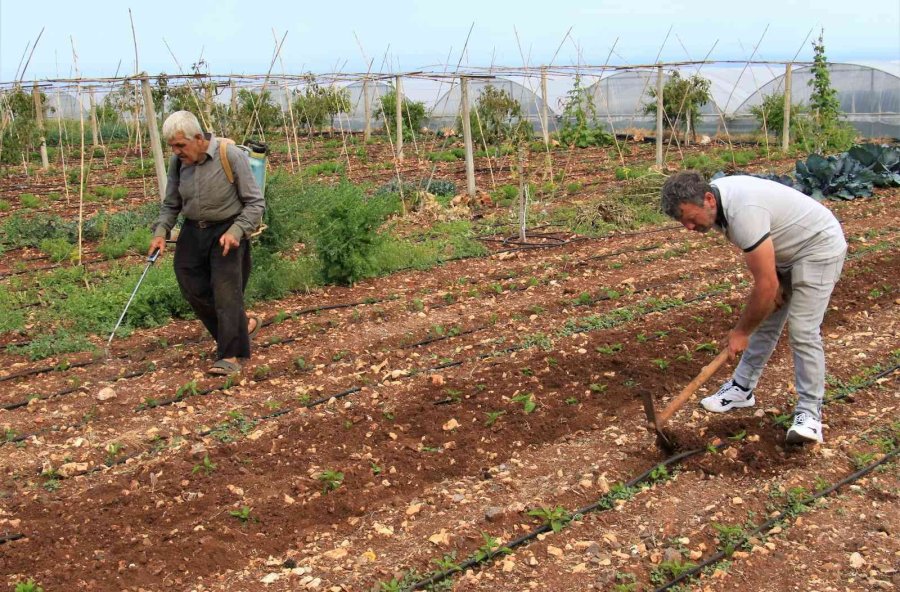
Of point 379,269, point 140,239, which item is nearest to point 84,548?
point 379,269

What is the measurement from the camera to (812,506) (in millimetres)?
3734

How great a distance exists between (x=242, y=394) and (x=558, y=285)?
295 centimetres

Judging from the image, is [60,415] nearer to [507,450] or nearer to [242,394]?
[242,394]

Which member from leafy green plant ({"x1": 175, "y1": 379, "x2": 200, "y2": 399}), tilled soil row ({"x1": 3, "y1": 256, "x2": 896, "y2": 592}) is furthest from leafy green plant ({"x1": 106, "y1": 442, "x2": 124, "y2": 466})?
leafy green plant ({"x1": 175, "y1": 379, "x2": 200, "y2": 399})

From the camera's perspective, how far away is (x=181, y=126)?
15.9 ft

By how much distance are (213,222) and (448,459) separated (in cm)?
201

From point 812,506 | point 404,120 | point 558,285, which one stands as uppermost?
point 404,120

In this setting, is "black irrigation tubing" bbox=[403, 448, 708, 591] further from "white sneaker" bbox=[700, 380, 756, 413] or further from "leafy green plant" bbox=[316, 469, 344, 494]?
"leafy green plant" bbox=[316, 469, 344, 494]

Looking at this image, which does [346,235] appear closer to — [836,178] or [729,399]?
[729,399]

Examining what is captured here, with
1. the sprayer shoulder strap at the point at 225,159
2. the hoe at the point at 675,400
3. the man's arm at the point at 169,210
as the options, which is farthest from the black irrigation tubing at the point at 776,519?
the man's arm at the point at 169,210

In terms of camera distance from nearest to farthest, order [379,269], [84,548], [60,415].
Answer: [84,548]
[60,415]
[379,269]

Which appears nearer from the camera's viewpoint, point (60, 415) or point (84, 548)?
point (84, 548)

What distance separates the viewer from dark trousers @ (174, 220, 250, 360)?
520cm

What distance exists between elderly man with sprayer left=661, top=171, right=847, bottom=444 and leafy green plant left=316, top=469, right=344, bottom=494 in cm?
186
